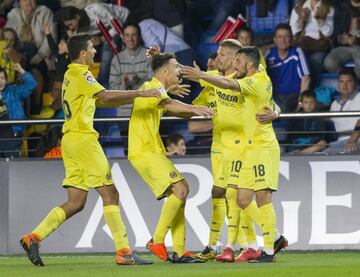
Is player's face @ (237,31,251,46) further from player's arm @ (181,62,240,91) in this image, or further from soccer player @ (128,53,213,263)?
player's arm @ (181,62,240,91)

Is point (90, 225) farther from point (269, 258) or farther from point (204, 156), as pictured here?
point (269, 258)

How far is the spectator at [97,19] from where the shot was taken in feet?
61.4

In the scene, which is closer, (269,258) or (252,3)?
(269,258)

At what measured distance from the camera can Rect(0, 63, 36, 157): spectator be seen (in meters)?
17.3

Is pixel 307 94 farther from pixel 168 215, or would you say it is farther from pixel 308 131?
pixel 168 215

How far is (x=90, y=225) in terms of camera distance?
16.0 metres

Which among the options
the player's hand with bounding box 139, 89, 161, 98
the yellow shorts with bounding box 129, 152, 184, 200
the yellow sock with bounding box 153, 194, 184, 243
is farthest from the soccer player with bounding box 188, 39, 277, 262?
the player's hand with bounding box 139, 89, 161, 98

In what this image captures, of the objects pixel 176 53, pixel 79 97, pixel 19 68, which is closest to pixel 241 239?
pixel 79 97

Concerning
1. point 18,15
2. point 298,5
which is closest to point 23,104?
point 18,15

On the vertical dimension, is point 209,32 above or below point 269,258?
above

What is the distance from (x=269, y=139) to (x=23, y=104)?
603 cm

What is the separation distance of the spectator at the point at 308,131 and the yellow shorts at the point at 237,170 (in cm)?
243

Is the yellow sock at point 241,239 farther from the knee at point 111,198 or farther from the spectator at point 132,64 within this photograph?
the spectator at point 132,64

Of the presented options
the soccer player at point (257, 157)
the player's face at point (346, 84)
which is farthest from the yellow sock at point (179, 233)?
the player's face at point (346, 84)
